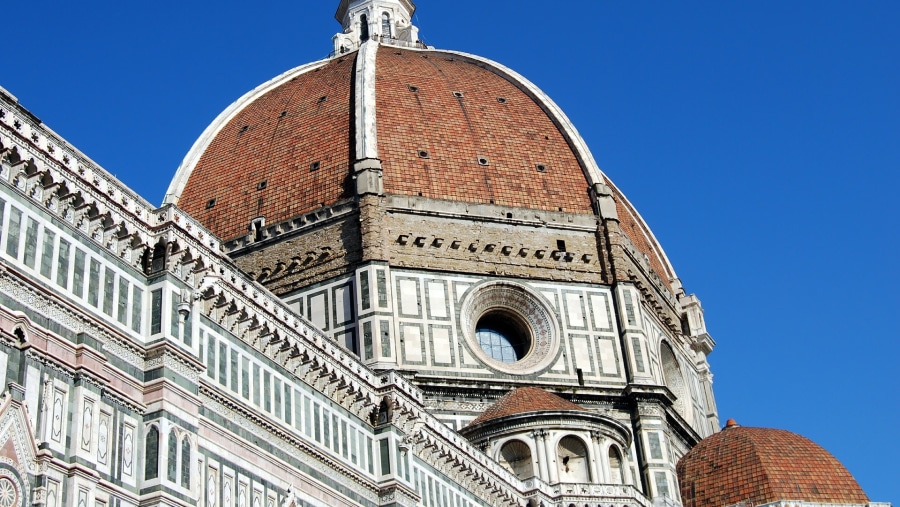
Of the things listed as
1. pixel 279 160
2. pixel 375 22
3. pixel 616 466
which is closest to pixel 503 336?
pixel 616 466

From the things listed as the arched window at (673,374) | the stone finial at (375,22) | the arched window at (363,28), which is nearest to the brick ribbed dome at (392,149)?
the arched window at (673,374)

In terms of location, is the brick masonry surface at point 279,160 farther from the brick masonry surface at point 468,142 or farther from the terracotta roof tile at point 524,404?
the terracotta roof tile at point 524,404

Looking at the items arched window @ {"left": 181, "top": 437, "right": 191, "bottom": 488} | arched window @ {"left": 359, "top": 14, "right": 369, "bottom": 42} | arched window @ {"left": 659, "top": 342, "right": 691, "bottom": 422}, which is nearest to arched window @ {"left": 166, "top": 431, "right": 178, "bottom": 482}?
arched window @ {"left": 181, "top": 437, "right": 191, "bottom": 488}

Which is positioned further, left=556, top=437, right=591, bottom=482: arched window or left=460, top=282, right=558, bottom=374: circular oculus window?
left=460, top=282, right=558, bottom=374: circular oculus window

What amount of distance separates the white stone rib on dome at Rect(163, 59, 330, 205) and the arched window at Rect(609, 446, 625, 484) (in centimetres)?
1790

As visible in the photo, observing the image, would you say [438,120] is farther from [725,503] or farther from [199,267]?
[199,267]

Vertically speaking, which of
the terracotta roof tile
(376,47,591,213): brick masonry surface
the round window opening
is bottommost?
the terracotta roof tile

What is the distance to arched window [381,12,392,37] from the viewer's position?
2382 inches

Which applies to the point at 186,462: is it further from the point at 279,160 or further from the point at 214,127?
the point at 214,127

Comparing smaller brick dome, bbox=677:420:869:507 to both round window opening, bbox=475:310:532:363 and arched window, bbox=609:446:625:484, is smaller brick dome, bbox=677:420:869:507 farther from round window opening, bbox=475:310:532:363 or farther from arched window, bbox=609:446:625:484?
round window opening, bbox=475:310:532:363

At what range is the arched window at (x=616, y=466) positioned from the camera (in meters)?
37.4

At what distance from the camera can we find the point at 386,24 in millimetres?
60969

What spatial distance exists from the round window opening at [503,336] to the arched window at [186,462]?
20.4 meters

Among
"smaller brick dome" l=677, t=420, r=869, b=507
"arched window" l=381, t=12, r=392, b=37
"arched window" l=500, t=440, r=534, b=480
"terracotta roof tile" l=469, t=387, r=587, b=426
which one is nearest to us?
"arched window" l=500, t=440, r=534, b=480
